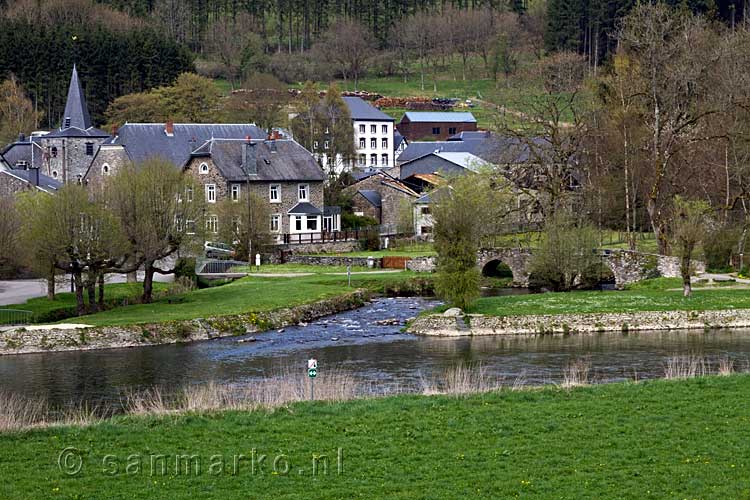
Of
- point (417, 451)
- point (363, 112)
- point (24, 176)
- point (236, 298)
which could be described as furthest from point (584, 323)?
point (363, 112)

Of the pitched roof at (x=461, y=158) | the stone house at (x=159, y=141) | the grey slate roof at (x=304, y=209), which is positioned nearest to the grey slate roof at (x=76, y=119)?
the stone house at (x=159, y=141)

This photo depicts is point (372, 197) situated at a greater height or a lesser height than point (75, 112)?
lesser

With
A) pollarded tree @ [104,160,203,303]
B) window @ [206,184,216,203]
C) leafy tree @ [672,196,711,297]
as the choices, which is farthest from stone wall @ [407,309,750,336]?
window @ [206,184,216,203]

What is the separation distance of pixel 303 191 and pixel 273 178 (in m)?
2.57

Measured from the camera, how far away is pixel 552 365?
3250 cm

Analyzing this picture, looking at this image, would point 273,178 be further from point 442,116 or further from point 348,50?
point 348,50

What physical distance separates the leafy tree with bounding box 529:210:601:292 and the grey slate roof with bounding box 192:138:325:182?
2501 cm

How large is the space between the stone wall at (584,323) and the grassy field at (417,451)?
16508mm

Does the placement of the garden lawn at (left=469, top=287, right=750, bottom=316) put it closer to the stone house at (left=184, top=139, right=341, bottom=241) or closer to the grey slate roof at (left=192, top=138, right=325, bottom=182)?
the stone house at (left=184, top=139, right=341, bottom=241)

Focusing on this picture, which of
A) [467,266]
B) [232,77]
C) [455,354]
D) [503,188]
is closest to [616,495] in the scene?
[455,354]

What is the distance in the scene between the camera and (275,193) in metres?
71.1

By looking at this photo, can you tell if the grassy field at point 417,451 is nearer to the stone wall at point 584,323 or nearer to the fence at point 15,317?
the stone wall at point 584,323

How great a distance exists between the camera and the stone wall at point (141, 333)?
37.0 m

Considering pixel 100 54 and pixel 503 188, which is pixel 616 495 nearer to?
pixel 503 188
